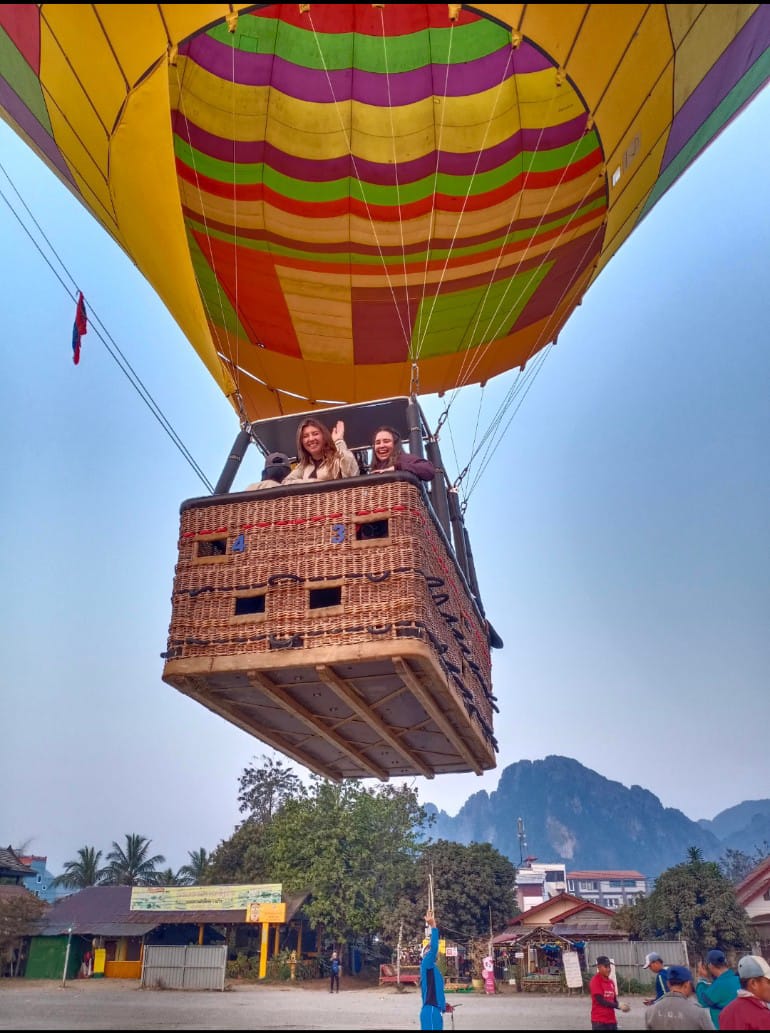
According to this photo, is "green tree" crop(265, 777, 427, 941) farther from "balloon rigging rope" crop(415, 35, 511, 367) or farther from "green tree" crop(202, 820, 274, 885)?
"balloon rigging rope" crop(415, 35, 511, 367)

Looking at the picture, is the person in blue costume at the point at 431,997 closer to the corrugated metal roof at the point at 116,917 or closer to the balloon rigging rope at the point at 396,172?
the balloon rigging rope at the point at 396,172

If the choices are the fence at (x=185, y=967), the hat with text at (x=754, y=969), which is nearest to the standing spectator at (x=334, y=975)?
the fence at (x=185, y=967)

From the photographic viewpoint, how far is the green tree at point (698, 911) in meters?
26.7

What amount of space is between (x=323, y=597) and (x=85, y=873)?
54.4 metres

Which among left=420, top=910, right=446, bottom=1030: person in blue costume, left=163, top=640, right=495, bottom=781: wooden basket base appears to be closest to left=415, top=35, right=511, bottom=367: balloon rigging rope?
Answer: left=163, top=640, right=495, bottom=781: wooden basket base

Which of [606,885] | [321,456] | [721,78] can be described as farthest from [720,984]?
[606,885]

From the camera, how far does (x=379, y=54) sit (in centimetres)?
628

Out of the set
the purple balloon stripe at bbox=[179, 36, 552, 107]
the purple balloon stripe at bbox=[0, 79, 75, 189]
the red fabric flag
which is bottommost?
the red fabric flag

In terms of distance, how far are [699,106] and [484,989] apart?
26865mm

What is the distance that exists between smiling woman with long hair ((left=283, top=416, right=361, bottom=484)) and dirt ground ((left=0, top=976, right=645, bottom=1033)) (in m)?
7.97

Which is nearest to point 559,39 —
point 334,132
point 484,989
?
point 334,132

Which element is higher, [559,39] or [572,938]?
[559,39]

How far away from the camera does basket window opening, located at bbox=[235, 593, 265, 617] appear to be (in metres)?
3.99

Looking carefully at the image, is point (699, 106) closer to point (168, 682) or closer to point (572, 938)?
point (168, 682)
